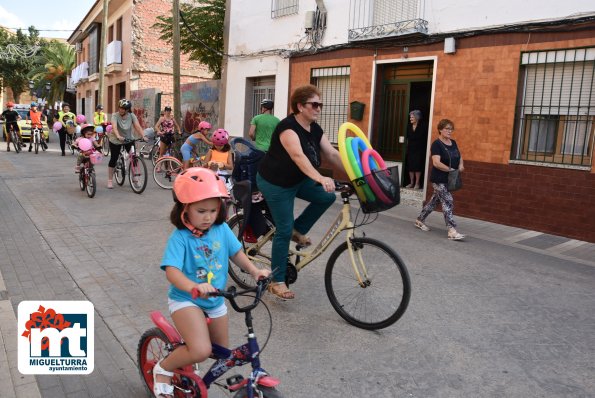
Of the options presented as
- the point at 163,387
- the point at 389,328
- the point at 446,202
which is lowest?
the point at 389,328

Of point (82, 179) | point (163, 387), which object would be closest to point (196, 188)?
point (163, 387)

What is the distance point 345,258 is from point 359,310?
0.45m

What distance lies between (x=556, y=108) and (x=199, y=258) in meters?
7.56

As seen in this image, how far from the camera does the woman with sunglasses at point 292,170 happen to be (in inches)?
160

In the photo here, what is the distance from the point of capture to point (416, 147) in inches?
415

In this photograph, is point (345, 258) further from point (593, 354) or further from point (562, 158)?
point (562, 158)

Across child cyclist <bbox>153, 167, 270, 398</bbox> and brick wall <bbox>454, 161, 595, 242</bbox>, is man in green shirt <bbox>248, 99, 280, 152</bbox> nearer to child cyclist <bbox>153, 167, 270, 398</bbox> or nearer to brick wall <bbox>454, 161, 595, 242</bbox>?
brick wall <bbox>454, 161, 595, 242</bbox>

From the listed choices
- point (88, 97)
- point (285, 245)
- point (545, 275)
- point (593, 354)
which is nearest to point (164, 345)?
point (285, 245)

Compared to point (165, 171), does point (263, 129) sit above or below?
above

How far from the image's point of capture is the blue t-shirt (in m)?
2.51

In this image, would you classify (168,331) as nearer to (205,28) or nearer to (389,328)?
(389,328)

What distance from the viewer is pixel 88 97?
124 ft

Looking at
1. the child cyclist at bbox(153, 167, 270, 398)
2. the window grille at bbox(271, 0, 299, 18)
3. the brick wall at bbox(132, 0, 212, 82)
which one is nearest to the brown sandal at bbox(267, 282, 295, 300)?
the child cyclist at bbox(153, 167, 270, 398)

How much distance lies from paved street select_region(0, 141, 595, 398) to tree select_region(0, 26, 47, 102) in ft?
171
